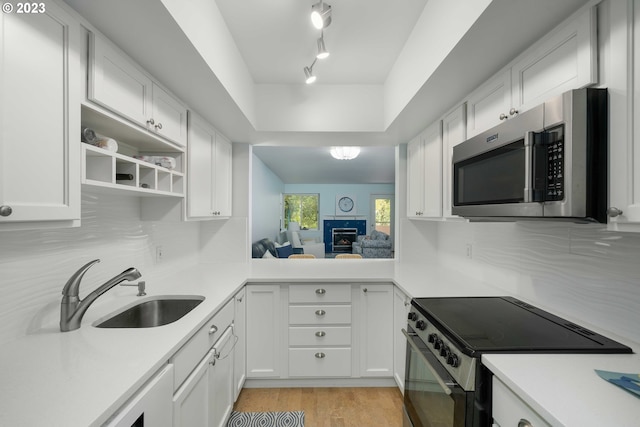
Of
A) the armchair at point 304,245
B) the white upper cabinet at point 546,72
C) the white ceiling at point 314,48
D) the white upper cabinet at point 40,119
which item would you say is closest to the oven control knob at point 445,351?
the white upper cabinet at point 546,72

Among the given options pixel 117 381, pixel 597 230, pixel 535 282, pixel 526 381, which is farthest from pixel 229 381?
pixel 597 230

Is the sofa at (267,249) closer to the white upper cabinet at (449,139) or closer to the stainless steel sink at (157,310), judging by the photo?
the stainless steel sink at (157,310)

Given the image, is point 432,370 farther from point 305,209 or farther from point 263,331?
point 305,209

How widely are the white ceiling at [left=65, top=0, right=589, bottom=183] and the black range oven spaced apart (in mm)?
1148

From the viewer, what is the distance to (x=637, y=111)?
31.4 inches

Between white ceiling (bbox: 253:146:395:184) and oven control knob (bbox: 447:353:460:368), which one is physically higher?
white ceiling (bbox: 253:146:395:184)

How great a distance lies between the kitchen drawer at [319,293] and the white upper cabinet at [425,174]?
858mm

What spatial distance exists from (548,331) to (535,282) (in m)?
0.48

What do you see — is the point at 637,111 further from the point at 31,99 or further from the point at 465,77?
the point at 31,99

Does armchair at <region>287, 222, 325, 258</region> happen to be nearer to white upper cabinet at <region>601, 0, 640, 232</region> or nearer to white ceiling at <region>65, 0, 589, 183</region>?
white ceiling at <region>65, 0, 589, 183</region>

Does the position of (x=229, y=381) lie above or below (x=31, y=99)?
below

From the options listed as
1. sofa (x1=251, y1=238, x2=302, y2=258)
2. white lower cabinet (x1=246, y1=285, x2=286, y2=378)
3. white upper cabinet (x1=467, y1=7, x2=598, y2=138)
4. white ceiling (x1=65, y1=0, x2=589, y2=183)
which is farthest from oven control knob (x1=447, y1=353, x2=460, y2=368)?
sofa (x1=251, y1=238, x2=302, y2=258)

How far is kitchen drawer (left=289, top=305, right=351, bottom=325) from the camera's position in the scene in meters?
2.23

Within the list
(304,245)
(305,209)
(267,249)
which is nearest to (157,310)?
(267,249)
